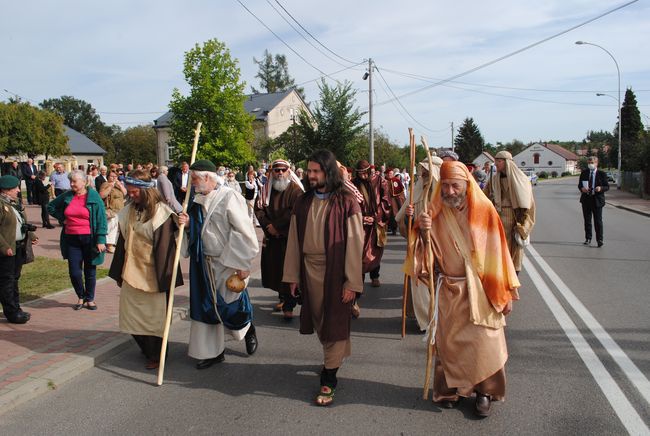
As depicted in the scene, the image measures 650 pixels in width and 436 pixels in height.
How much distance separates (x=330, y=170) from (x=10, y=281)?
14.3 ft

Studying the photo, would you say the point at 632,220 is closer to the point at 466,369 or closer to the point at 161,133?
the point at 466,369

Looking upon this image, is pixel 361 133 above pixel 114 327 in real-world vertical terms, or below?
above

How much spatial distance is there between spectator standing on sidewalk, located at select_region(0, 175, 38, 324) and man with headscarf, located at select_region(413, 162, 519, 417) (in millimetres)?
4824

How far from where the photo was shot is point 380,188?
317 inches

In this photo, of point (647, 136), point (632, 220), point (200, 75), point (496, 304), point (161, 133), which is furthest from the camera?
point (161, 133)

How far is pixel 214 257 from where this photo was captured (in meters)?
5.09

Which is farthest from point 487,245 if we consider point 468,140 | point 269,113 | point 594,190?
point 468,140

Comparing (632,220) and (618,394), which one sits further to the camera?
(632,220)

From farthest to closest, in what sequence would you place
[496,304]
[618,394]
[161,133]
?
1. [161,133]
2. [618,394]
3. [496,304]

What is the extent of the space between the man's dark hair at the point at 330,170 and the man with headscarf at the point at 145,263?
1720 mm

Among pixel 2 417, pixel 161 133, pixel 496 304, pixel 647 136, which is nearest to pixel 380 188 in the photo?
pixel 496 304

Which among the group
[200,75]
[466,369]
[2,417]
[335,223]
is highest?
[200,75]

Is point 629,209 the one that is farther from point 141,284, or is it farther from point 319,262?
point 141,284

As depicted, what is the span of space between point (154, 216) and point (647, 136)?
112 feet
